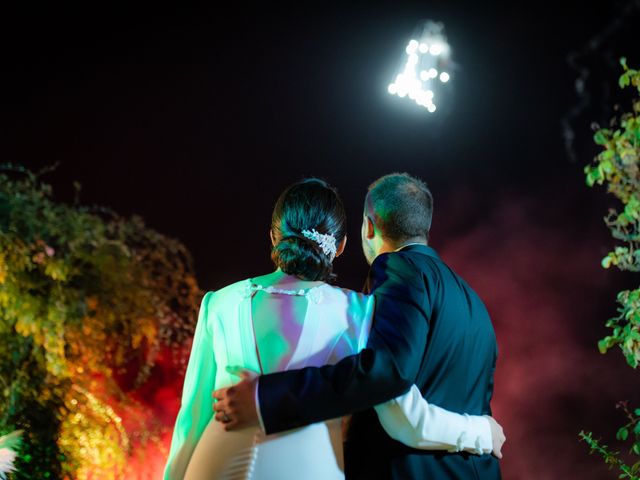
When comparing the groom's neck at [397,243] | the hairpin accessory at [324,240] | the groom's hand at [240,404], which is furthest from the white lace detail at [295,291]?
the groom's neck at [397,243]

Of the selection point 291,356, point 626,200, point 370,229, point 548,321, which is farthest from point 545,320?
point 291,356

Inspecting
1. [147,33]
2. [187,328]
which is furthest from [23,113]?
[187,328]

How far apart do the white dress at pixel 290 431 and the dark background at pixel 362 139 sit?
10.5 feet

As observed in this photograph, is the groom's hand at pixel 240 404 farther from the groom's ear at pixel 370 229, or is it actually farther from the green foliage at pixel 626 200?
the green foliage at pixel 626 200

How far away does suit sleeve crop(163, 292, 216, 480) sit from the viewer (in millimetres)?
1809

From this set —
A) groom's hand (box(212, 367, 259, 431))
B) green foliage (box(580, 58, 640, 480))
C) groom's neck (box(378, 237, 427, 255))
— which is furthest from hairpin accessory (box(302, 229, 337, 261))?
green foliage (box(580, 58, 640, 480))

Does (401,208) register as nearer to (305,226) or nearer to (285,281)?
(305,226)

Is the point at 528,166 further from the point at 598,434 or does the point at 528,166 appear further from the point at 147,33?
the point at 147,33

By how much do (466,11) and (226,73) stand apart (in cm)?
215

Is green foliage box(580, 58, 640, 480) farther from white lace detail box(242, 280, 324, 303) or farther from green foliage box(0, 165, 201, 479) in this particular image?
green foliage box(0, 165, 201, 479)

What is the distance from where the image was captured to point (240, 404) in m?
1.67

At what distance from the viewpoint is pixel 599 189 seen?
15.4ft

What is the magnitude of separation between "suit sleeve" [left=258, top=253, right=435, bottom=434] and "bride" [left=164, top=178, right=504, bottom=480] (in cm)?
7

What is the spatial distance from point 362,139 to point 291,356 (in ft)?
12.6
